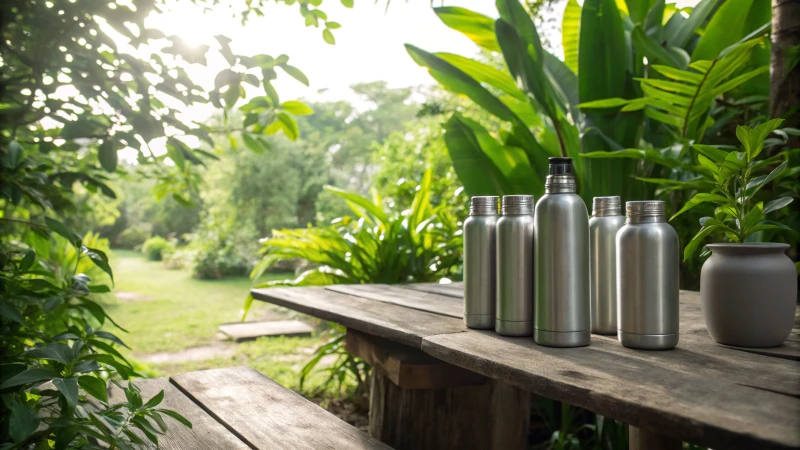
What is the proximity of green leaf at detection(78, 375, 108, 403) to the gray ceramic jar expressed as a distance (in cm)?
85

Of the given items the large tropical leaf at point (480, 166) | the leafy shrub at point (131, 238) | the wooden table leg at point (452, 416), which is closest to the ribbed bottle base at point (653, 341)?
the wooden table leg at point (452, 416)

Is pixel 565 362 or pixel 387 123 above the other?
pixel 387 123

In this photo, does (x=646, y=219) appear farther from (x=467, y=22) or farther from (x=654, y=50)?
(x=467, y=22)

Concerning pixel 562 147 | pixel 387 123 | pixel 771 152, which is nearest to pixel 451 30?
pixel 562 147

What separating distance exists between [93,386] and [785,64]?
5.19 feet

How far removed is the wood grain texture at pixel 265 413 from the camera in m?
0.98

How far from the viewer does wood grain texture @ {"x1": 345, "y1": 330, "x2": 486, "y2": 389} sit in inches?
48.0

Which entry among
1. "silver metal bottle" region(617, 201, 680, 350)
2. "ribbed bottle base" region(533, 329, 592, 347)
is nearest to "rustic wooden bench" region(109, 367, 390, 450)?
"ribbed bottle base" region(533, 329, 592, 347)

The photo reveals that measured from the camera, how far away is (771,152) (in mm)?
1530

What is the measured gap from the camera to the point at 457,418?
1442 mm

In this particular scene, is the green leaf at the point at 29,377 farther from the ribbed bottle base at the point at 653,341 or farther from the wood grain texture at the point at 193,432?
the ribbed bottle base at the point at 653,341

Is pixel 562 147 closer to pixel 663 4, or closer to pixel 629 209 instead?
pixel 663 4

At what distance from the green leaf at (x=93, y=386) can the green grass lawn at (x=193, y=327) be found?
1606mm

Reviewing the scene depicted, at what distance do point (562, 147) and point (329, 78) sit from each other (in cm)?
1198
